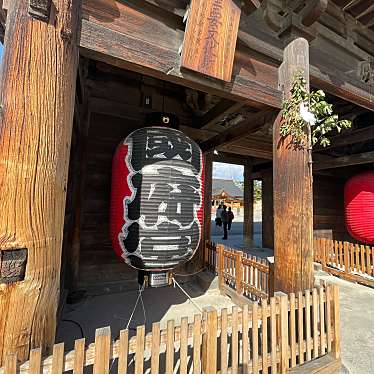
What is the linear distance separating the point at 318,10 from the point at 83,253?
196 inches

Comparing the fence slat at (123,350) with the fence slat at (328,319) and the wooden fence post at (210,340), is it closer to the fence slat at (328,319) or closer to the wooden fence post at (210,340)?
the wooden fence post at (210,340)

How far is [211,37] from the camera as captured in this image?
6.96 ft

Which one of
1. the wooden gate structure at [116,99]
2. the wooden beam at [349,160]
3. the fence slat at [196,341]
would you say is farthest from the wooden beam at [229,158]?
the fence slat at [196,341]

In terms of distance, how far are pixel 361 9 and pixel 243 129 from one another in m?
2.42

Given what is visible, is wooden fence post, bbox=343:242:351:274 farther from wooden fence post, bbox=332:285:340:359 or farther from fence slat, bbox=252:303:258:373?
fence slat, bbox=252:303:258:373

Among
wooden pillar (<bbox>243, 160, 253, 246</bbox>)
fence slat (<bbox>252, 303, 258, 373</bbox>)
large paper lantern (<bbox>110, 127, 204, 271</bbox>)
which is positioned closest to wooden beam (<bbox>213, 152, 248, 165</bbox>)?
wooden pillar (<bbox>243, 160, 253, 246</bbox>)

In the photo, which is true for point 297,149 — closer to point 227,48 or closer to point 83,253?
point 227,48

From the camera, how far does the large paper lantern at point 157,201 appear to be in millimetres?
2480

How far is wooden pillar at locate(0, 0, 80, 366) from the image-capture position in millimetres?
1252

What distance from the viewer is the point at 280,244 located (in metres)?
2.60

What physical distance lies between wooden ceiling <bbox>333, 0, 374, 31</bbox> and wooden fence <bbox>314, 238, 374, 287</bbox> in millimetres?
4779

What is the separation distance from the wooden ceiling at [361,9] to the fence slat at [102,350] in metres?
4.75

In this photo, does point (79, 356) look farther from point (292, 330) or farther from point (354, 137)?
point (354, 137)

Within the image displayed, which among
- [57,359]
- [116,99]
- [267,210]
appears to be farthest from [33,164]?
[267,210]
